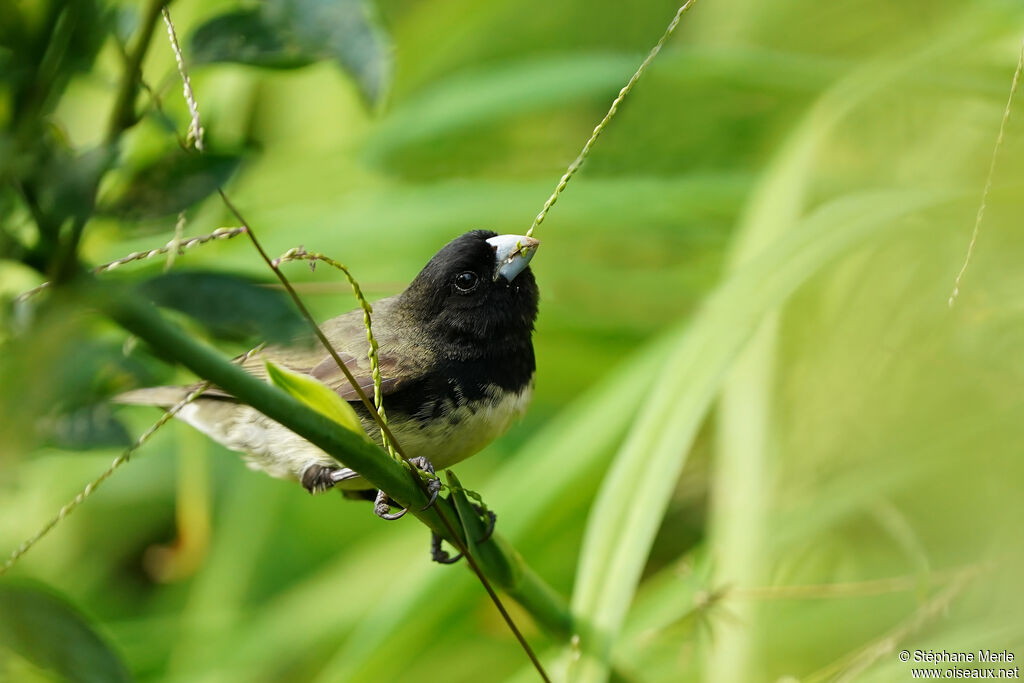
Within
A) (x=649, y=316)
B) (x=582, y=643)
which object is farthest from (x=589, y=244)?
(x=582, y=643)

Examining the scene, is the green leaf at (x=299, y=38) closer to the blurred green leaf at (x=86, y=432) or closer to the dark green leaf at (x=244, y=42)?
the dark green leaf at (x=244, y=42)

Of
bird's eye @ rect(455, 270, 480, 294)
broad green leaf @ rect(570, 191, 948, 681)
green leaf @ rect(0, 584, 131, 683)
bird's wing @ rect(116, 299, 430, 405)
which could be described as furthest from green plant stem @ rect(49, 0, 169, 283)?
broad green leaf @ rect(570, 191, 948, 681)

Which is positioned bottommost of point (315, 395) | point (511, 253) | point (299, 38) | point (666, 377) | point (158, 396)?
point (666, 377)

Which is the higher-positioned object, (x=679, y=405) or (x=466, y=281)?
(x=466, y=281)

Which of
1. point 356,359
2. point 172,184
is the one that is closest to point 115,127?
point 172,184

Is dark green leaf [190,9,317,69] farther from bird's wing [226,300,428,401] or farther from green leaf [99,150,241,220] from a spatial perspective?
bird's wing [226,300,428,401]

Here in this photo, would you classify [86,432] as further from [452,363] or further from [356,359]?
[356,359]
